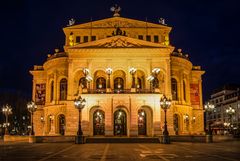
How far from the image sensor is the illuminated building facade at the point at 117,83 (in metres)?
58.2

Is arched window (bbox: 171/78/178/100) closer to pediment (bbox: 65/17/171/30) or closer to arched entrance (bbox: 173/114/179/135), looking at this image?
arched entrance (bbox: 173/114/179/135)

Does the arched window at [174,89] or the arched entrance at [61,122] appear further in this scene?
the arched window at [174,89]

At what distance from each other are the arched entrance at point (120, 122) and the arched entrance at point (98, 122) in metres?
2.28

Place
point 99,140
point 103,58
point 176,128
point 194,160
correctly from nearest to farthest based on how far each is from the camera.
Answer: point 194,160 < point 99,140 < point 103,58 < point 176,128

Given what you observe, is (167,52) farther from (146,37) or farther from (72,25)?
(72,25)

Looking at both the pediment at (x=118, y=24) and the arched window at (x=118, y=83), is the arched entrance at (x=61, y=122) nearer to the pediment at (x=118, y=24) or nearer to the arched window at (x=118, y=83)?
the arched window at (x=118, y=83)

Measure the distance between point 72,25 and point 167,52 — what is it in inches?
845

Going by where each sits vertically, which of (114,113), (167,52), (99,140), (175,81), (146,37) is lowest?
(99,140)

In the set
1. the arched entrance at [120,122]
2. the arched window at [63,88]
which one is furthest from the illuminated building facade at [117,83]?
the arched window at [63,88]

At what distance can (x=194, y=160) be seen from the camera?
20078 millimetres

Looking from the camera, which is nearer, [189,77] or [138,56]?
[138,56]

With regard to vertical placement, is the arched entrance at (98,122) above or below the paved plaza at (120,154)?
above

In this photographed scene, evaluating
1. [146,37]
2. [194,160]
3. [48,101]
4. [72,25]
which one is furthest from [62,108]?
[194,160]

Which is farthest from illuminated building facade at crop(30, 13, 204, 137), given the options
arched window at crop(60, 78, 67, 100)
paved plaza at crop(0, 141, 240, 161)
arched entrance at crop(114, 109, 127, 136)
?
paved plaza at crop(0, 141, 240, 161)
